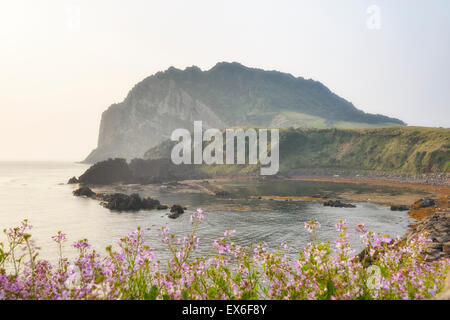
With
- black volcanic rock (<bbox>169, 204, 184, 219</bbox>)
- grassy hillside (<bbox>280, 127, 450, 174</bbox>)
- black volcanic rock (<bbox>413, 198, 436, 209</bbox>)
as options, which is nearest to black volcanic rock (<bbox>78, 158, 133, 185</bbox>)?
grassy hillside (<bbox>280, 127, 450, 174</bbox>)

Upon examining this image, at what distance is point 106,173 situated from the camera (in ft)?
423

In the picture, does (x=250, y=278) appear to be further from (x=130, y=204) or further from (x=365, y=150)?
(x=365, y=150)

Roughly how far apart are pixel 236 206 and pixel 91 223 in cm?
2752

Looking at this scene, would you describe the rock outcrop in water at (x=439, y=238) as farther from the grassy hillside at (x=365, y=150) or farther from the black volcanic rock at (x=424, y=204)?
the grassy hillside at (x=365, y=150)

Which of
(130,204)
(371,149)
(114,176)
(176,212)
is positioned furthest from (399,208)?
(371,149)

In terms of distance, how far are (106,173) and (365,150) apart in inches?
4677

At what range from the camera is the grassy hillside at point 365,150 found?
412 ft

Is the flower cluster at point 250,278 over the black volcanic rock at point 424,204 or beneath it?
over

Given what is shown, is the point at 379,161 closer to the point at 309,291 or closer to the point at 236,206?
the point at 236,206

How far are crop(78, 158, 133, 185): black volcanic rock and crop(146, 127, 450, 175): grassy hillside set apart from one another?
5146 centimetres

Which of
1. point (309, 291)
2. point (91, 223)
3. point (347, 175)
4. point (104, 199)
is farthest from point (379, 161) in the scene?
point (309, 291)

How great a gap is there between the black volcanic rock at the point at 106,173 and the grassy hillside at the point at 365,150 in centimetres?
5146

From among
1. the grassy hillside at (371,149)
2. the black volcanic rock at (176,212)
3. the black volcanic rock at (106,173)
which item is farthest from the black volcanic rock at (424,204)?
the black volcanic rock at (106,173)
